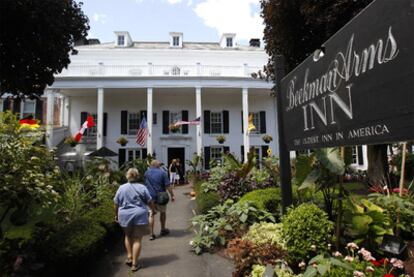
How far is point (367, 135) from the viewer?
5.60ft

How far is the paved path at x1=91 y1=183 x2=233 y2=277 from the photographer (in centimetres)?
459

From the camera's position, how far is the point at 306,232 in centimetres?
333

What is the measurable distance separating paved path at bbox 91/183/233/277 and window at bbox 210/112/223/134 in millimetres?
15554

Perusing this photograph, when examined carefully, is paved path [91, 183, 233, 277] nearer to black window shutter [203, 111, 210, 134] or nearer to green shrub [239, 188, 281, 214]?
green shrub [239, 188, 281, 214]

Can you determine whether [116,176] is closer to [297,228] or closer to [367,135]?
[297,228]

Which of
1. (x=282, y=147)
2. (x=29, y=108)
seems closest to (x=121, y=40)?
(x=29, y=108)

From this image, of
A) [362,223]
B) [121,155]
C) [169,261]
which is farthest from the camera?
[121,155]

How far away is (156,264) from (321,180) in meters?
3.08

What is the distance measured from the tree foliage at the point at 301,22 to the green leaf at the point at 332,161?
4.63 meters

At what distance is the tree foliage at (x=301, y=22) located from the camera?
683 cm

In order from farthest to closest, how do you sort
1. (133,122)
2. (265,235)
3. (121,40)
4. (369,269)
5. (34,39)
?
(121,40), (133,122), (34,39), (265,235), (369,269)

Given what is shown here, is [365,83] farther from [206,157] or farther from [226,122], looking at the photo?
[226,122]

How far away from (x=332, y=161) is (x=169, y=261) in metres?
3.34

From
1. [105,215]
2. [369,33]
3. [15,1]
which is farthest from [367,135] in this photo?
[15,1]
